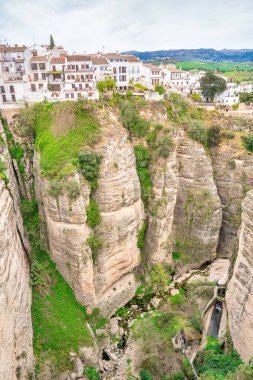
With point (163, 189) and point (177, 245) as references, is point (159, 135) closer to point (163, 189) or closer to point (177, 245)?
point (163, 189)

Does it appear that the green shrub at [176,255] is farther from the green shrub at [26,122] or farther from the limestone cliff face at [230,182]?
the green shrub at [26,122]

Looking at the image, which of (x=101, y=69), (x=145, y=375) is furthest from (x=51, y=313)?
(x=101, y=69)

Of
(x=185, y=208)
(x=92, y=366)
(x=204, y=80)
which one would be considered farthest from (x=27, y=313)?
(x=204, y=80)

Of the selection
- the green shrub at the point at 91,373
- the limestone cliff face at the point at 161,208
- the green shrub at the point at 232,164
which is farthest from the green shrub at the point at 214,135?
the green shrub at the point at 91,373

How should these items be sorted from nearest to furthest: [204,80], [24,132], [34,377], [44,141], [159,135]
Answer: [34,377], [44,141], [24,132], [159,135], [204,80]

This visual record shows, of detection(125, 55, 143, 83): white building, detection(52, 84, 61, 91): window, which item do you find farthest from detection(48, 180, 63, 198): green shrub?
detection(125, 55, 143, 83): white building

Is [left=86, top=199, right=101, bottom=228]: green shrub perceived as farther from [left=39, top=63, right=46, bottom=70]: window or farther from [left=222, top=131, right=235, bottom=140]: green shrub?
[left=39, top=63, right=46, bottom=70]: window
